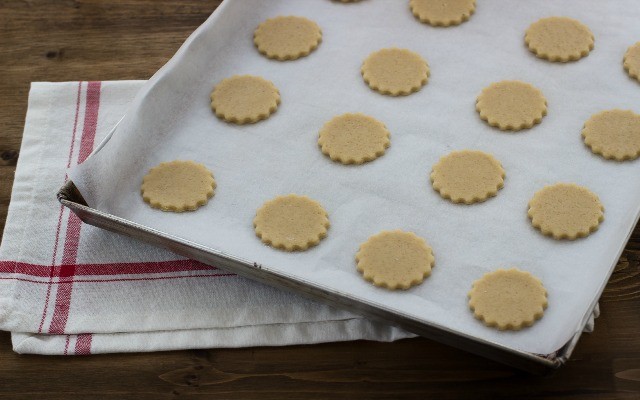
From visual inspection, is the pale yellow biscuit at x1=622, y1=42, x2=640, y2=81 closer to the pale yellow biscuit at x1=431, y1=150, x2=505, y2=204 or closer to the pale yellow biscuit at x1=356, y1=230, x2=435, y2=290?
the pale yellow biscuit at x1=431, y1=150, x2=505, y2=204

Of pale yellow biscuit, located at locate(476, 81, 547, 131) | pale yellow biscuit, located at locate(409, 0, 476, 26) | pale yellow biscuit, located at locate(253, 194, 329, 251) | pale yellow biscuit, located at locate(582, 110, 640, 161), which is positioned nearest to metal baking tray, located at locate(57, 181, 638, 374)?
pale yellow biscuit, located at locate(253, 194, 329, 251)

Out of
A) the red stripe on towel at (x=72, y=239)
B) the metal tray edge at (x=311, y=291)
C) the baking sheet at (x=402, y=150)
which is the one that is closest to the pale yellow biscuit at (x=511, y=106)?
the baking sheet at (x=402, y=150)

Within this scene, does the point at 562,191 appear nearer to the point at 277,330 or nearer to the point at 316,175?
the point at 316,175

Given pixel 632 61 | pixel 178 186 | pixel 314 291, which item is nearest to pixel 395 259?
pixel 314 291

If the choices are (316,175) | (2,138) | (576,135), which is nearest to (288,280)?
(316,175)

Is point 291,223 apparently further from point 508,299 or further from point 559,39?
point 559,39

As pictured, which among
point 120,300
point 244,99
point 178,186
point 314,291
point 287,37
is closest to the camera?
point 314,291

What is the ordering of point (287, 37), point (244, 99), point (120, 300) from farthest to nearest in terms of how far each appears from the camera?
1. point (287, 37)
2. point (244, 99)
3. point (120, 300)
